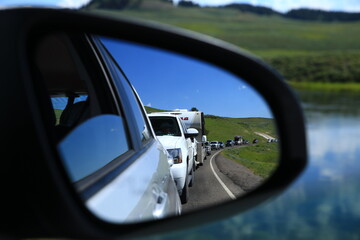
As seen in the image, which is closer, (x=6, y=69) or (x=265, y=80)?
(x=6, y=69)

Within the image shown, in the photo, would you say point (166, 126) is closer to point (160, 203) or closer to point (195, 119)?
point (195, 119)

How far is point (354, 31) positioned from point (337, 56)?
67.4 ft

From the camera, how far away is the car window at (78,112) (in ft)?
5.74

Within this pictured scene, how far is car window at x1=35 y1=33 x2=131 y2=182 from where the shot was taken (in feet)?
5.74

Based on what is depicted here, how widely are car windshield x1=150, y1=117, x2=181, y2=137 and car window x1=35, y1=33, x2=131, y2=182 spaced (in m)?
2.98

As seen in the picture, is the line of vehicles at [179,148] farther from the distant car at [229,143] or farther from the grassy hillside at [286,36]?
the grassy hillside at [286,36]

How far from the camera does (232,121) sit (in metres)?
2.45

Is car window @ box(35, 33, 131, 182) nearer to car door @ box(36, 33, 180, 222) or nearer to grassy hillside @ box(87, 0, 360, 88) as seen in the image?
car door @ box(36, 33, 180, 222)

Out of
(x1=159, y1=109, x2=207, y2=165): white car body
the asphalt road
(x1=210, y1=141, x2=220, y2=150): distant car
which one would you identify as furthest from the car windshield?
(x1=210, y1=141, x2=220, y2=150): distant car

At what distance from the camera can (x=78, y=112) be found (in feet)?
6.77

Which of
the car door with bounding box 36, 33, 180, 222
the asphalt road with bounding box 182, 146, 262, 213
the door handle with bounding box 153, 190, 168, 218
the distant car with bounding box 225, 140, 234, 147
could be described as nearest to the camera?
the car door with bounding box 36, 33, 180, 222

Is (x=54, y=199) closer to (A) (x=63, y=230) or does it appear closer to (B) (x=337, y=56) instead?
(A) (x=63, y=230)

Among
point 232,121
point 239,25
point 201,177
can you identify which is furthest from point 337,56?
point 232,121

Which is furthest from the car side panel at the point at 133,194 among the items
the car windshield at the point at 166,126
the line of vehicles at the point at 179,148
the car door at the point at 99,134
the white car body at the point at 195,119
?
the line of vehicles at the point at 179,148
